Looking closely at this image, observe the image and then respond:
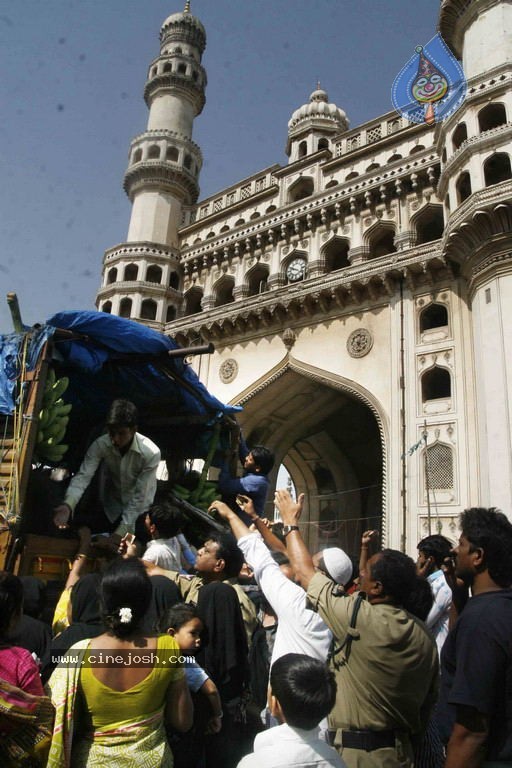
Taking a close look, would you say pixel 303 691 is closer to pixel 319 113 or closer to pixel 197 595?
pixel 197 595

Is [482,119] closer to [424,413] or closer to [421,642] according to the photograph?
[424,413]

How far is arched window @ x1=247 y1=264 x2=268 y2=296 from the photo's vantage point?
1973 centimetres

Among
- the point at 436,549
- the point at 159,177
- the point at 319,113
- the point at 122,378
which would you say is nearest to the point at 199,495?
the point at 122,378

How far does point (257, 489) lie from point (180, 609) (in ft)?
10.3

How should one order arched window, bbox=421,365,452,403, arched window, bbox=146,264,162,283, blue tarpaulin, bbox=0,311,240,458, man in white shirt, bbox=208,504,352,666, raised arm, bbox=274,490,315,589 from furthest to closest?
arched window, bbox=146,264,162,283 < arched window, bbox=421,365,452,403 < blue tarpaulin, bbox=0,311,240,458 < raised arm, bbox=274,490,315,589 < man in white shirt, bbox=208,504,352,666

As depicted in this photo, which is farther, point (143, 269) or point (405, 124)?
point (143, 269)

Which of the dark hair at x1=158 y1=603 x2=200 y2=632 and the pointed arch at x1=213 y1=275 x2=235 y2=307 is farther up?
the pointed arch at x1=213 y1=275 x2=235 y2=307

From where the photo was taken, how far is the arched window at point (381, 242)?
55.8ft

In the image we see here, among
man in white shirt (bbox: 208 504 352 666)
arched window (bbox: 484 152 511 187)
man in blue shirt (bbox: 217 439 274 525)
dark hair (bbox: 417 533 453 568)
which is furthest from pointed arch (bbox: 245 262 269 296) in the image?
man in white shirt (bbox: 208 504 352 666)

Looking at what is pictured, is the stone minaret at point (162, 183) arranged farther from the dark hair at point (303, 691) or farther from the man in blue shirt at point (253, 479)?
the dark hair at point (303, 691)

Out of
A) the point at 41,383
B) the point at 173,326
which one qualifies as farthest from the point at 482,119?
the point at 41,383

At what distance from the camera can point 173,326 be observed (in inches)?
796

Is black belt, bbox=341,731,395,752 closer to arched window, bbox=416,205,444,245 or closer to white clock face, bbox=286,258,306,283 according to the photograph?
arched window, bbox=416,205,444,245

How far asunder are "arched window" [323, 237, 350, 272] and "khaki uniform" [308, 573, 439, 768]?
16399mm
